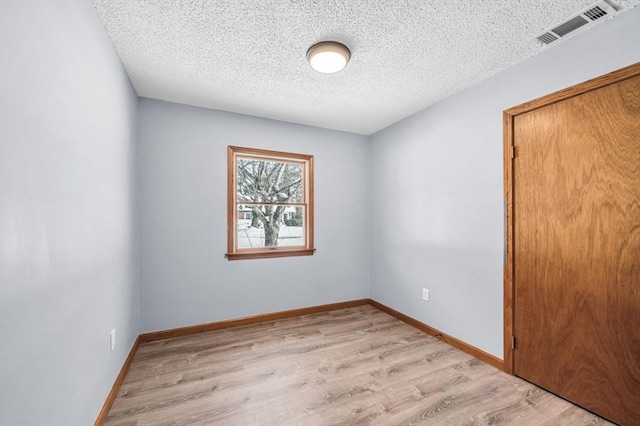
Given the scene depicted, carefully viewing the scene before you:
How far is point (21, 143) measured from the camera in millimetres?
901

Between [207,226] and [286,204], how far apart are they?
0.99 meters

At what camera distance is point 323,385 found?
2033mm

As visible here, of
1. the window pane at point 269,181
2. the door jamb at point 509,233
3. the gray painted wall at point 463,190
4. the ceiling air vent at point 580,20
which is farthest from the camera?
the window pane at point 269,181

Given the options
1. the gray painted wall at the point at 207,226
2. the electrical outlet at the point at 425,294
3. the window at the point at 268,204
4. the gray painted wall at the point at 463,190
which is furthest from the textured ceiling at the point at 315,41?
the electrical outlet at the point at 425,294

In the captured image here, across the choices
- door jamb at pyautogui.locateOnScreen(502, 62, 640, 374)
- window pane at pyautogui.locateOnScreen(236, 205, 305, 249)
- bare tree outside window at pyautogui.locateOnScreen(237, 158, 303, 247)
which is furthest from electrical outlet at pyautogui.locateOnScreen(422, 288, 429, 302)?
bare tree outside window at pyautogui.locateOnScreen(237, 158, 303, 247)

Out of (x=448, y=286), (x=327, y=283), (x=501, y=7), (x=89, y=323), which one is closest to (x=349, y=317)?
(x=327, y=283)

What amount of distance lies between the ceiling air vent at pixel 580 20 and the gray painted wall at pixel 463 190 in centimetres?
9

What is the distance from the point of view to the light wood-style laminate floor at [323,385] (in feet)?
5.59

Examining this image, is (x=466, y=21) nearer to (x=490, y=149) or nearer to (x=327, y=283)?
(x=490, y=149)

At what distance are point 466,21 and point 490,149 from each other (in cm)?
109

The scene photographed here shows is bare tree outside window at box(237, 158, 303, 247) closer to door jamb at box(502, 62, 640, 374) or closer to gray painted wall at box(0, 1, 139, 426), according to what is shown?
gray painted wall at box(0, 1, 139, 426)

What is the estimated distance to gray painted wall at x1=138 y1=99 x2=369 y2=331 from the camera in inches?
110

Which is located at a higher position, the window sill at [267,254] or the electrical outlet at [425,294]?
the window sill at [267,254]

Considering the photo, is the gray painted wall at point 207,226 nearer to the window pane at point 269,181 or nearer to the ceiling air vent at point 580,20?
the window pane at point 269,181
